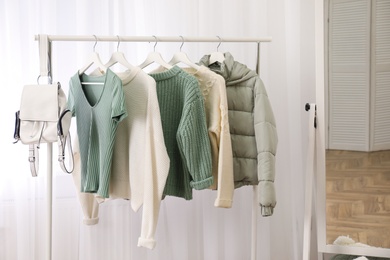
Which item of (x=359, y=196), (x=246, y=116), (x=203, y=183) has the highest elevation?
(x=246, y=116)

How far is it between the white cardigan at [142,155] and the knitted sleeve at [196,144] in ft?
0.29

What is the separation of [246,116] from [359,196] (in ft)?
2.29

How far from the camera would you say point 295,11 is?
3.45 m

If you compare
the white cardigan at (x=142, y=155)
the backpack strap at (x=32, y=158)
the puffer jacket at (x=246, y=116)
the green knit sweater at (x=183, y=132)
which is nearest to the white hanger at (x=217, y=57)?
the puffer jacket at (x=246, y=116)

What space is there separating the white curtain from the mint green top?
22.0 inches

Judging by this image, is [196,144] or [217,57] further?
[217,57]

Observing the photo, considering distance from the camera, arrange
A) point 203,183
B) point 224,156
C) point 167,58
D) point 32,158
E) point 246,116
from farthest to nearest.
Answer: point 167,58
point 246,116
point 224,156
point 203,183
point 32,158

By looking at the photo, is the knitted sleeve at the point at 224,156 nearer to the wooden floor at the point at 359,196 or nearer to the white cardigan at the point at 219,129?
the white cardigan at the point at 219,129

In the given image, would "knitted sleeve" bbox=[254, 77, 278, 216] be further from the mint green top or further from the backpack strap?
the backpack strap

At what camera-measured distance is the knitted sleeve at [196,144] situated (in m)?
2.67

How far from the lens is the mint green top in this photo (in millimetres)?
2598

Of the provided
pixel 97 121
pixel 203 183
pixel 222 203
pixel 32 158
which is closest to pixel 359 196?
pixel 222 203

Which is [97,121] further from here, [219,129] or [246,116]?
[246,116]

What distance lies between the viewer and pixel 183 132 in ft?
8.75
